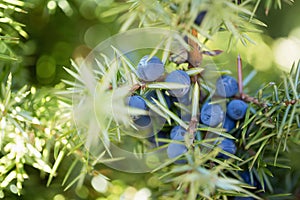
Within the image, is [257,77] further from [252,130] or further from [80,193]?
[80,193]

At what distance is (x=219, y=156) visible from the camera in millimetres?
439

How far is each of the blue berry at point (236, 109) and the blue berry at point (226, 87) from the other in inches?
0.5

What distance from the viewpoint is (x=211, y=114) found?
41 centimetres

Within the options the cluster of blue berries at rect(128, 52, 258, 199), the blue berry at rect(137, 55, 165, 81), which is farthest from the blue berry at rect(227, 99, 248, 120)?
the blue berry at rect(137, 55, 165, 81)

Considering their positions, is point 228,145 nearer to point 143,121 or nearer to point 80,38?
point 143,121

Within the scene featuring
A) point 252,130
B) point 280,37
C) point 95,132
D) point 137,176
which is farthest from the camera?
point 280,37

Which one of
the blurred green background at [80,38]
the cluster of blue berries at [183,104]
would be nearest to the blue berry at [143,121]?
the cluster of blue berries at [183,104]

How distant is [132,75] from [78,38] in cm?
25

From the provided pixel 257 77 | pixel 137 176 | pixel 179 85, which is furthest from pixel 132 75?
pixel 257 77

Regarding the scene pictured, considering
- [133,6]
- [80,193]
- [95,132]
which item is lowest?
[80,193]

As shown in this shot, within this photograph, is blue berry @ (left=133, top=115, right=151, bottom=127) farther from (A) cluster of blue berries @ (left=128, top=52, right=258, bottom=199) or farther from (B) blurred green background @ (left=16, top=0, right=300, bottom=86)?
(B) blurred green background @ (left=16, top=0, right=300, bottom=86)

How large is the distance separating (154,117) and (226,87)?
0.09 meters

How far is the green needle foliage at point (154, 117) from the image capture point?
33cm

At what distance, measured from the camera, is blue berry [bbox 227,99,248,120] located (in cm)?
44
